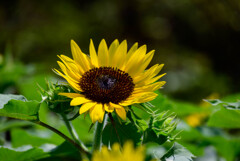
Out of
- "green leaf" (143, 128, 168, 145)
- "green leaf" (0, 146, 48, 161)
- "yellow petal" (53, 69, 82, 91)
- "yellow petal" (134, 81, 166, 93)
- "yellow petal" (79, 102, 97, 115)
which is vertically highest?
"yellow petal" (53, 69, 82, 91)

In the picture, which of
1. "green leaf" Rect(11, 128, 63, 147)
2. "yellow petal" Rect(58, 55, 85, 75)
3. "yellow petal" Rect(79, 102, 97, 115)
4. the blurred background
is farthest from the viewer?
the blurred background

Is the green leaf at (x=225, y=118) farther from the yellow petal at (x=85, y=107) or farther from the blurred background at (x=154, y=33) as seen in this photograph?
the blurred background at (x=154, y=33)

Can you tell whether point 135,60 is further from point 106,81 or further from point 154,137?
point 154,137

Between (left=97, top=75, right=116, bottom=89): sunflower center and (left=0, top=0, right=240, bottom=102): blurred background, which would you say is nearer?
(left=97, top=75, right=116, bottom=89): sunflower center

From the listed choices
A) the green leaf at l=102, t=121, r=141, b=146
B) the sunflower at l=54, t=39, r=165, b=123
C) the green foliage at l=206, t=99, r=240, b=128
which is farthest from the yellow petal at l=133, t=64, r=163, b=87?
the green foliage at l=206, t=99, r=240, b=128

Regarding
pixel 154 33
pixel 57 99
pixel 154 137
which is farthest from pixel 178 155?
pixel 154 33

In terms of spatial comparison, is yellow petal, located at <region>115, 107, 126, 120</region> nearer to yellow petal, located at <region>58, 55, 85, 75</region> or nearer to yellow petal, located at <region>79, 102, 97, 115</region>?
yellow petal, located at <region>79, 102, 97, 115</region>
